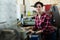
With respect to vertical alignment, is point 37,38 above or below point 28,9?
below

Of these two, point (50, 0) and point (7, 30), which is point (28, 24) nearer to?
point (50, 0)

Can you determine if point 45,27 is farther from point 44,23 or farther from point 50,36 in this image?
point 50,36

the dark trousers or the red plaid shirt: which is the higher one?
the red plaid shirt

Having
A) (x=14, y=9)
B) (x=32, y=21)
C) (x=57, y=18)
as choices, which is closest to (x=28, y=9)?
(x=32, y=21)

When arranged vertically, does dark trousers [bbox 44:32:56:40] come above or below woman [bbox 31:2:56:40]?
below

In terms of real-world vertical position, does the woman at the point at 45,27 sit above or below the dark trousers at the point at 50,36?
above

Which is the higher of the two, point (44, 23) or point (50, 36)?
point (44, 23)

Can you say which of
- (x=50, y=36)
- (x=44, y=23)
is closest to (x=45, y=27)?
(x=44, y=23)

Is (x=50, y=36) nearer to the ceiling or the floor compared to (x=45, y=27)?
nearer to the floor

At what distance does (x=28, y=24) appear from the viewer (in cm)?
246

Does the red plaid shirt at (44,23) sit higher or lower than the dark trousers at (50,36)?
higher

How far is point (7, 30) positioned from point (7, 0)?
101 mm

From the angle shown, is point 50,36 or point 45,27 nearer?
point 45,27

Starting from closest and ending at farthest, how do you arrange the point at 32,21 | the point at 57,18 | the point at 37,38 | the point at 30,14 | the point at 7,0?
1. the point at 7,0
2. the point at 37,38
3. the point at 57,18
4. the point at 32,21
5. the point at 30,14
